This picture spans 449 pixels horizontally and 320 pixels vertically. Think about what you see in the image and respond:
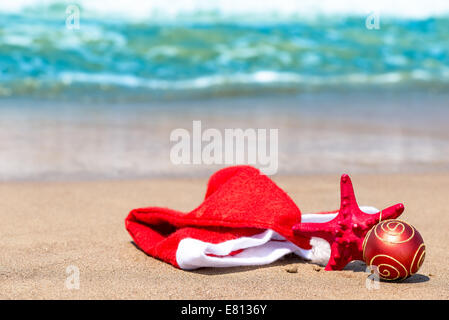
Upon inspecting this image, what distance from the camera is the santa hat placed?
2777 mm

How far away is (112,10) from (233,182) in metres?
14.2

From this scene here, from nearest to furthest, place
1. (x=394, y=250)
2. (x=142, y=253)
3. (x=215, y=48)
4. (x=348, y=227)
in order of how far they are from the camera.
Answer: (x=394, y=250), (x=348, y=227), (x=142, y=253), (x=215, y=48)

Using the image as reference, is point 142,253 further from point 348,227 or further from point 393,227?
point 393,227

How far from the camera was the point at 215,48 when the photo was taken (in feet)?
43.6

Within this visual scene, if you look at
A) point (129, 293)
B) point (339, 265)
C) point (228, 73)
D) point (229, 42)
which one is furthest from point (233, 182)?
point (229, 42)

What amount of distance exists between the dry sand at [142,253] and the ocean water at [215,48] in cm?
471

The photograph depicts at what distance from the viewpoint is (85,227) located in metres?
3.46

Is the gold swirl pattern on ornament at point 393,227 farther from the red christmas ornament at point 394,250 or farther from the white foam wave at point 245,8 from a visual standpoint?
the white foam wave at point 245,8

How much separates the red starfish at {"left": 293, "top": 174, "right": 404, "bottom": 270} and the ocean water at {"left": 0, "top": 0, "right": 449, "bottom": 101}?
641 cm

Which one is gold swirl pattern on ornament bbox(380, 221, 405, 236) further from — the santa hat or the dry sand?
the santa hat

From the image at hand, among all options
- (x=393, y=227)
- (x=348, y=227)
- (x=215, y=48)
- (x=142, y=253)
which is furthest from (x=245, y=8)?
(x=393, y=227)

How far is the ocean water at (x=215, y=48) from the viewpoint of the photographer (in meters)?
10.2

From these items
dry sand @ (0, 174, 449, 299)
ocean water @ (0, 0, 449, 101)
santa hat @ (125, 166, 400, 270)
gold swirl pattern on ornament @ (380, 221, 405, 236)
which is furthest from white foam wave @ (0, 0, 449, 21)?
gold swirl pattern on ornament @ (380, 221, 405, 236)

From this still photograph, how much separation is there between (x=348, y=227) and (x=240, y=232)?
1.59ft
